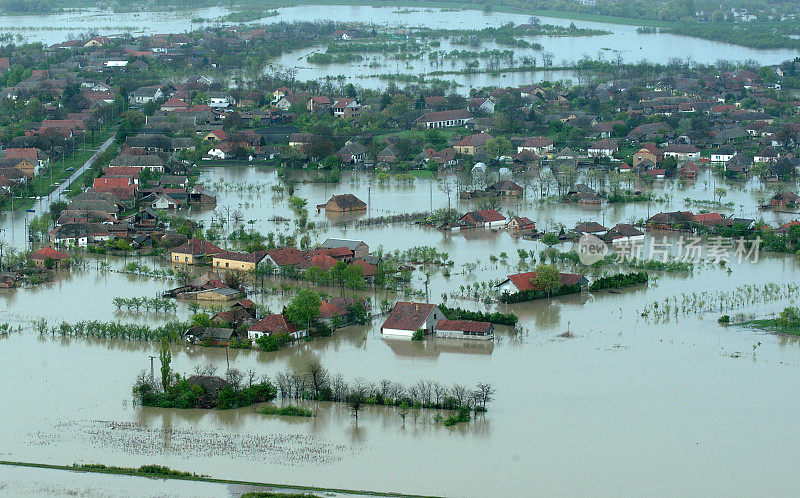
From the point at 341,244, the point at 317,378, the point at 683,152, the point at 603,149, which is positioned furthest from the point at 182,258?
the point at 683,152

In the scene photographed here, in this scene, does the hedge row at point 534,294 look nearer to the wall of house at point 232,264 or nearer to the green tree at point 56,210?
the wall of house at point 232,264

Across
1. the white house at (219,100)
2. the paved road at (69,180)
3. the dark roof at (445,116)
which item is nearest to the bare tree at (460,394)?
the paved road at (69,180)

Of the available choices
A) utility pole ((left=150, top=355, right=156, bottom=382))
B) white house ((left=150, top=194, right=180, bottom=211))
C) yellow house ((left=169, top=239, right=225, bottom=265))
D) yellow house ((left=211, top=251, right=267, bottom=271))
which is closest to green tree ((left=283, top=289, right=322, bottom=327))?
utility pole ((left=150, top=355, right=156, bottom=382))

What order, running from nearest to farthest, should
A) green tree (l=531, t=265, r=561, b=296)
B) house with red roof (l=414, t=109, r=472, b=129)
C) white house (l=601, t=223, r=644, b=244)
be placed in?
green tree (l=531, t=265, r=561, b=296), white house (l=601, t=223, r=644, b=244), house with red roof (l=414, t=109, r=472, b=129)

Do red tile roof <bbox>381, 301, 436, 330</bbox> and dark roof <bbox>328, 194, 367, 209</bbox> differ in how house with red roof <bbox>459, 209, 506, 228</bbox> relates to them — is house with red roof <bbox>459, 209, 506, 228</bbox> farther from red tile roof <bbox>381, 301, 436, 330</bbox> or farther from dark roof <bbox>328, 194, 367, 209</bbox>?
red tile roof <bbox>381, 301, 436, 330</bbox>

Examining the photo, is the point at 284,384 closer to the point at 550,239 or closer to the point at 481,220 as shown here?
the point at 550,239

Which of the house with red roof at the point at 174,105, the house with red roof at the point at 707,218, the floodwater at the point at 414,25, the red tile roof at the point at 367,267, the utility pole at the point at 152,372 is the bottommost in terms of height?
the utility pole at the point at 152,372
